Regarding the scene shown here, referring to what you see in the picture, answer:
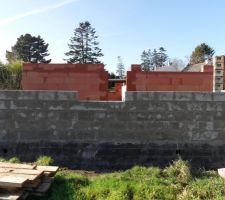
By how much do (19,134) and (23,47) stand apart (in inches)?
1635

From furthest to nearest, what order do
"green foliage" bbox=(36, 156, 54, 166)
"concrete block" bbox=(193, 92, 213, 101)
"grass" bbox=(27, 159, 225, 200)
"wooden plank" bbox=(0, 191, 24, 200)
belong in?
1. "concrete block" bbox=(193, 92, 213, 101)
2. "green foliage" bbox=(36, 156, 54, 166)
3. "grass" bbox=(27, 159, 225, 200)
4. "wooden plank" bbox=(0, 191, 24, 200)

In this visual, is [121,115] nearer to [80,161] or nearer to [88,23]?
[80,161]

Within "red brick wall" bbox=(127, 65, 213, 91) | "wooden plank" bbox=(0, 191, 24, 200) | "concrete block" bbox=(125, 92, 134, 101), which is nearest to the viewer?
"wooden plank" bbox=(0, 191, 24, 200)

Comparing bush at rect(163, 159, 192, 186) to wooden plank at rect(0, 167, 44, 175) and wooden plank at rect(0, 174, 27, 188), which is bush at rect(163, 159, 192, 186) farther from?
wooden plank at rect(0, 174, 27, 188)

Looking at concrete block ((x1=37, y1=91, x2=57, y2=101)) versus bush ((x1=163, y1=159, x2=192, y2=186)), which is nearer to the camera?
bush ((x1=163, y1=159, x2=192, y2=186))

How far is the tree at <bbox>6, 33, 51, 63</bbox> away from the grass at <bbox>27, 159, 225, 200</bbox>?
4313 cm

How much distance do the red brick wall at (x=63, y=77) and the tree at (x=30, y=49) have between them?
122ft

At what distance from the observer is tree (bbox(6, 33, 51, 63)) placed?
162ft

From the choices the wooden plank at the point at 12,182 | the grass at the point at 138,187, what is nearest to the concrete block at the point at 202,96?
the grass at the point at 138,187

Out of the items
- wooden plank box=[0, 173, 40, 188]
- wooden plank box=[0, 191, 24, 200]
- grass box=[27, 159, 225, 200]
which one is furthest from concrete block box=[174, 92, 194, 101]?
wooden plank box=[0, 191, 24, 200]

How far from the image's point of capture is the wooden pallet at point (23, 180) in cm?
619

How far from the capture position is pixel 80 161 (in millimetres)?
9188

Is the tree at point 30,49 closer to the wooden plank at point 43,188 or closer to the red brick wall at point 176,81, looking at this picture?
the red brick wall at point 176,81

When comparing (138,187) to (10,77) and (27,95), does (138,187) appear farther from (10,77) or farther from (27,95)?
(10,77)
